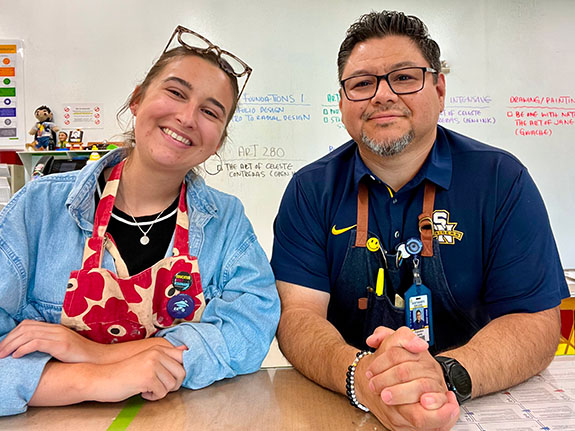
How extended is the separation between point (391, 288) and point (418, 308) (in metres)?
0.09

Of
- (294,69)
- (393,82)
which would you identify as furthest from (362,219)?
(294,69)

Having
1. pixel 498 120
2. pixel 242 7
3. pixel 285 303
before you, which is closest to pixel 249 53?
pixel 242 7

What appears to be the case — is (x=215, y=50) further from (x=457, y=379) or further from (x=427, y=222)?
(x=457, y=379)

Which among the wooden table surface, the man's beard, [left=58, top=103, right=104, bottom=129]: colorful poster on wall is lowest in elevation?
the wooden table surface

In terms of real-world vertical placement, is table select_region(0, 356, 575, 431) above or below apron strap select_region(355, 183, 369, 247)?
below

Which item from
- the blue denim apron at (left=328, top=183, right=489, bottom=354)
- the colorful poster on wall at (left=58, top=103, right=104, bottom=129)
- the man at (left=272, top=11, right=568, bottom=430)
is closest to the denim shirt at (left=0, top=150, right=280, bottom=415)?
the man at (left=272, top=11, right=568, bottom=430)

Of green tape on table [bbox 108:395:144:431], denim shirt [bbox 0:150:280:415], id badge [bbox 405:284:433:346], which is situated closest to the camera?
green tape on table [bbox 108:395:144:431]

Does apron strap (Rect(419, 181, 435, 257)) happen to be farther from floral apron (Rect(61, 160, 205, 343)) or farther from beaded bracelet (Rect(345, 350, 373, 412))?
floral apron (Rect(61, 160, 205, 343))

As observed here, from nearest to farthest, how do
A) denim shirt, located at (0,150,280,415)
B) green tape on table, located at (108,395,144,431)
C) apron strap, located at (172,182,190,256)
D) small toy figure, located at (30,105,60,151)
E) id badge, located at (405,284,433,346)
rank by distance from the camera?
green tape on table, located at (108,395,144,431) → denim shirt, located at (0,150,280,415) → apron strap, located at (172,182,190,256) → id badge, located at (405,284,433,346) → small toy figure, located at (30,105,60,151)

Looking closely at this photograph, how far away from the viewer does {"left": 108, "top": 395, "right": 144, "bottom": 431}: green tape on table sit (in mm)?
778

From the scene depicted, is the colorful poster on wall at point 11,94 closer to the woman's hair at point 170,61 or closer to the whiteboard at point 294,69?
the whiteboard at point 294,69

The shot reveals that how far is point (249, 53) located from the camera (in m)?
3.49

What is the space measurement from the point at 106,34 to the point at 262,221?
6.07ft

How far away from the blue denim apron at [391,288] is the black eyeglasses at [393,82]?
271 mm
